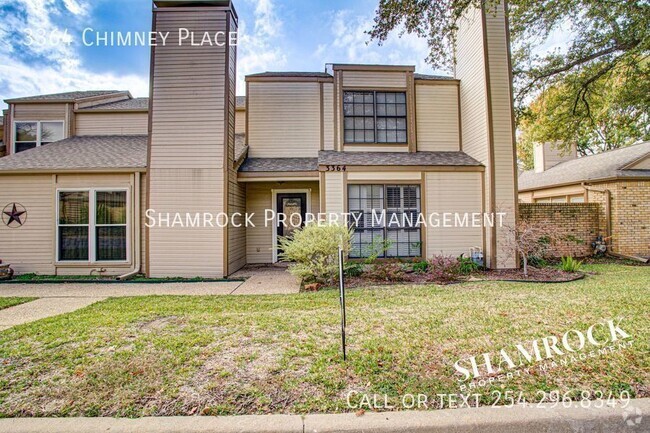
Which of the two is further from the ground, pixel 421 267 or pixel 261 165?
pixel 261 165

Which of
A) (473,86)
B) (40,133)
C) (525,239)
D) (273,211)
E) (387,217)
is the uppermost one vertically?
(473,86)

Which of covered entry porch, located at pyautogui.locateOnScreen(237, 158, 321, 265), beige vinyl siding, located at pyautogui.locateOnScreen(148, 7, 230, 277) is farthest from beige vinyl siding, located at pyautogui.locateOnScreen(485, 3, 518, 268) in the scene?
beige vinyl siding, located at pyautogui.locateOnScreen(148, 7, 230, 277)

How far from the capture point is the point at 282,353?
306 cm

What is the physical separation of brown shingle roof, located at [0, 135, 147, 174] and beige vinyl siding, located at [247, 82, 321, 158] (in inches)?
135

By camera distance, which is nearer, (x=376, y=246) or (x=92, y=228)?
(x=92, y=228)

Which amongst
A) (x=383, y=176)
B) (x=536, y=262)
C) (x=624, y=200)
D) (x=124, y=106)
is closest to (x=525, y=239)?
(x=536, y=262)

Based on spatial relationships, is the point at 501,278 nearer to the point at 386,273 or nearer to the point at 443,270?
the point at 443,270

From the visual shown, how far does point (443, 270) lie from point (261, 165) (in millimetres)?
5831

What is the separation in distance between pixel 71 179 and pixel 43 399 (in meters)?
7.59

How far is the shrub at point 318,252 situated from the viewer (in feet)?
21.7

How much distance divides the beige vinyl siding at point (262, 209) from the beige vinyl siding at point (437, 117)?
396 cm

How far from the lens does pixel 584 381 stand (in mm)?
2494
